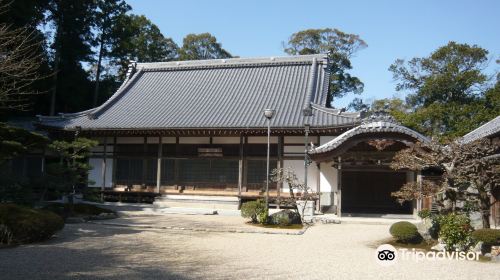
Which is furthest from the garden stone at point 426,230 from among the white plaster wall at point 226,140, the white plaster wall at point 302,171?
the white plaster wall at point 226,140

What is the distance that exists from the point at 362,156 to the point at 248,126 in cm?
534

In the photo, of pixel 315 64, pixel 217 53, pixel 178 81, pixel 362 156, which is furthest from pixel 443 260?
pixel 217 53

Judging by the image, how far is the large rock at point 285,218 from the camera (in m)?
14.8

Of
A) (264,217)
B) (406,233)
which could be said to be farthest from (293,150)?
(406,233)

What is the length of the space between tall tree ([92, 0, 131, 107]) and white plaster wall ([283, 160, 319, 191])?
2005 centimetres

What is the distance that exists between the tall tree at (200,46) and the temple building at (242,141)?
2477 centimetres

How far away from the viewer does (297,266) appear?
337 inches

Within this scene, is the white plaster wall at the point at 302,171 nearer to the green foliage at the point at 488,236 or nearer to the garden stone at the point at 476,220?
the garden stone at the point at 476,220

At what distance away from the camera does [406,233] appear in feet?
36.7

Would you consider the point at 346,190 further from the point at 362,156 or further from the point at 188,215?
the point at 188,215

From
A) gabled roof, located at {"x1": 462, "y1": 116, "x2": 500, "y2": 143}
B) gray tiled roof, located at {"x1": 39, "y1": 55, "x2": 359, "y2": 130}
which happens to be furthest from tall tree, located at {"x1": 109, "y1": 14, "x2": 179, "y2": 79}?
gabled roof, located at {"x1": 462, "y1": 116, "x2": 500, "y2": 143}

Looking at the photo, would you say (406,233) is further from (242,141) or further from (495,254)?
(242,141)

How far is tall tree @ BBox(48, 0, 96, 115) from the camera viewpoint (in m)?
30.7

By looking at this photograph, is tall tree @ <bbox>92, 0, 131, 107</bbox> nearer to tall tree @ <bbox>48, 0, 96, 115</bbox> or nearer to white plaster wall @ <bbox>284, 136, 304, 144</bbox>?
tall tree @ <bbox>48, 0, 96, 115</bbox>
